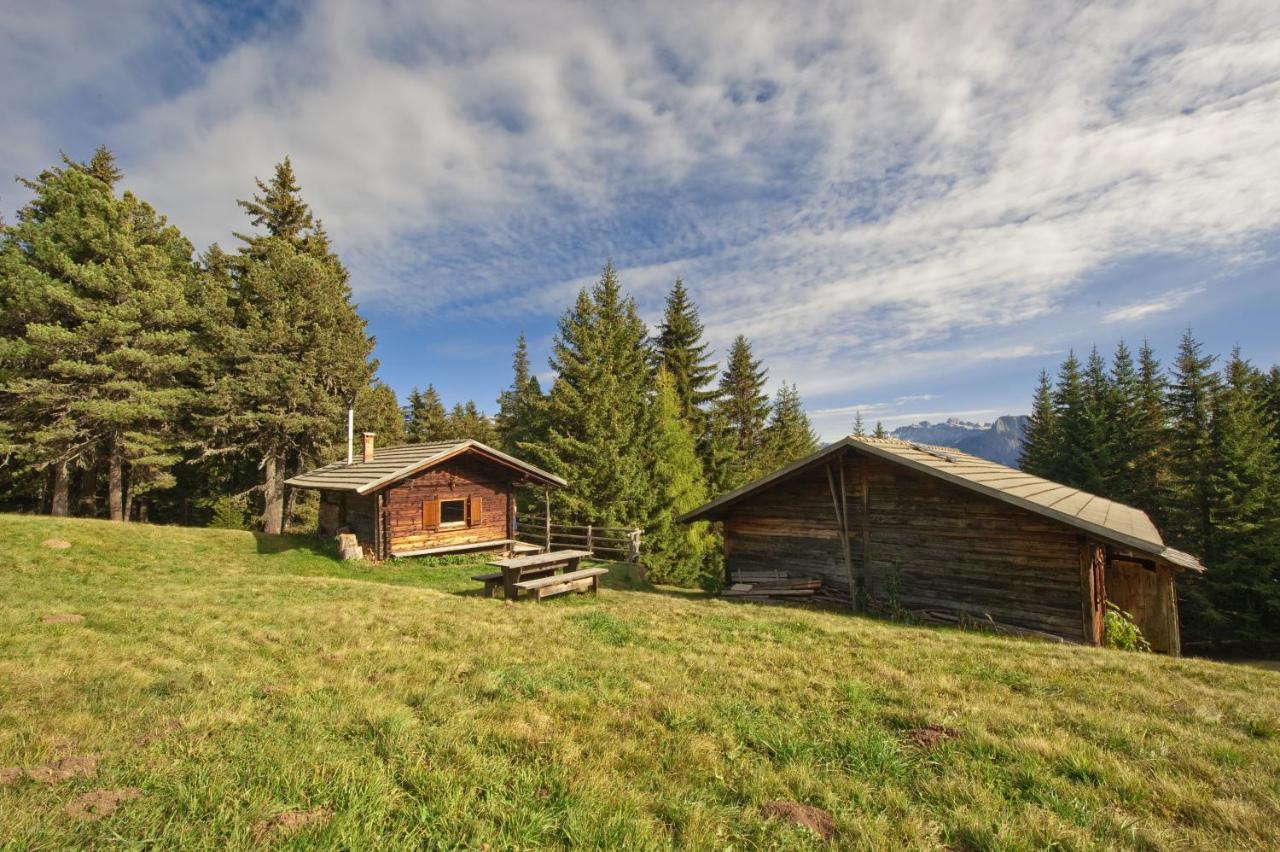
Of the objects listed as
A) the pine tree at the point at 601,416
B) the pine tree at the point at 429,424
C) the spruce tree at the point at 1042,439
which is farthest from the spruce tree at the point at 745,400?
the pine tree at the point at 429,424

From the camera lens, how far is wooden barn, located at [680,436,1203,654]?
1205cm

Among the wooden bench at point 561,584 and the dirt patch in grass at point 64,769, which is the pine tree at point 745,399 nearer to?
the wooden bench at point 561,584

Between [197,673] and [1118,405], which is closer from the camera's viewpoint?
[197,673]

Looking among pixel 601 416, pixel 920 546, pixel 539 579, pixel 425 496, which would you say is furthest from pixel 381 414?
pixel 920 546

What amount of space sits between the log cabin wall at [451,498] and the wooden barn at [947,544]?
10.4 m

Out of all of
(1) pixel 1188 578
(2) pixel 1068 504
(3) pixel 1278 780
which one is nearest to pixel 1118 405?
(1) pixel 1188 578

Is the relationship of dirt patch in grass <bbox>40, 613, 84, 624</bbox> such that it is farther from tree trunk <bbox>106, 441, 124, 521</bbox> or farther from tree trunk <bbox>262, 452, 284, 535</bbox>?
tree trunk <bbox>106, 441, 124, 521</bbox>

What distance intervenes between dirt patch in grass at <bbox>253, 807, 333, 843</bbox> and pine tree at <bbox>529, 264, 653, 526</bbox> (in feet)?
82.9

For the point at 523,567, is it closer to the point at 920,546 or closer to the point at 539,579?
the point at 539,579

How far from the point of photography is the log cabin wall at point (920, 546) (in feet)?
40.3

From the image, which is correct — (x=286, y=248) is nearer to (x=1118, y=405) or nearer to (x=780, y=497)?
(x=780, y=497)

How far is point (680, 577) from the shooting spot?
104ft

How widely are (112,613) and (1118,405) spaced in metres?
50.9

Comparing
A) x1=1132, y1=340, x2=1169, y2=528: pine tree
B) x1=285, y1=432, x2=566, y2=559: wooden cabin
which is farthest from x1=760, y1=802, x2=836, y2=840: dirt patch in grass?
x1=1132, y1=340, x2=1169, y2=528: pine tree
